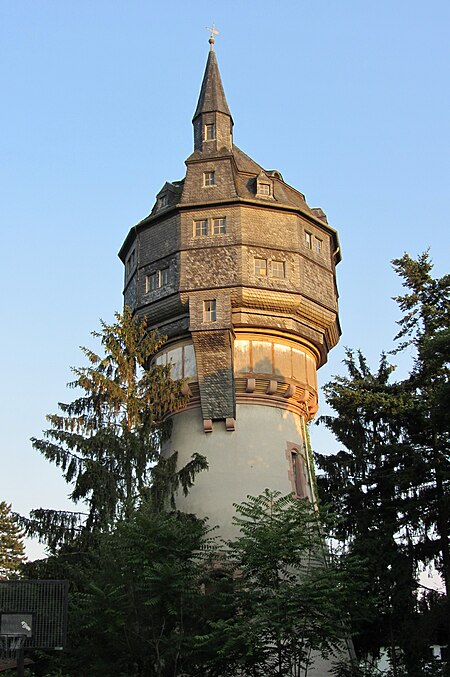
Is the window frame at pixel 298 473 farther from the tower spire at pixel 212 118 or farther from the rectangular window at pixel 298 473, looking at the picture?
the tower spire at pixel 212 118

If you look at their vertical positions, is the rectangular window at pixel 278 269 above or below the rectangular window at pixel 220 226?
below

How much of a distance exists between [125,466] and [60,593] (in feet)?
21.5

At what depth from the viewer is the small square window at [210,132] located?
93.6 ft

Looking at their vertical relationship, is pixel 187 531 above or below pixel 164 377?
below

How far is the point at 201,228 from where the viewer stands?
2672 centimetres

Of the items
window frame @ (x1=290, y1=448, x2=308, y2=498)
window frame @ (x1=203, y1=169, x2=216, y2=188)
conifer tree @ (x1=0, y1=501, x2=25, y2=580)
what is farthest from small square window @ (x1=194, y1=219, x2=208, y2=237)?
conifer tree @ (x1=0, y1=501, x2=25, y2=580)

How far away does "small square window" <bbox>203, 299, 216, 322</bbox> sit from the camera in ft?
83.8

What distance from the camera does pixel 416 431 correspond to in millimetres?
26875

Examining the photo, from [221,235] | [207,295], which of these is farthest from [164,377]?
[221,235]

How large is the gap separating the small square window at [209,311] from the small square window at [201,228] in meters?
2.08

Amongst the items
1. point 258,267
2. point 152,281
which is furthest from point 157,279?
point 258,267

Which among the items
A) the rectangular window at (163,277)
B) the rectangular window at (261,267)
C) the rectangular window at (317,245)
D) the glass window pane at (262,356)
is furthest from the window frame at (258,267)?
the rectangular window at (163,277)

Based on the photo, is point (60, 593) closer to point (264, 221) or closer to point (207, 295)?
point (207, 295)

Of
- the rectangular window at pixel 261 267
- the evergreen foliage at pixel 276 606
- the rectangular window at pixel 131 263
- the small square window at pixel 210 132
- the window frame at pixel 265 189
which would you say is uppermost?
the small square window at pixel 210 132
